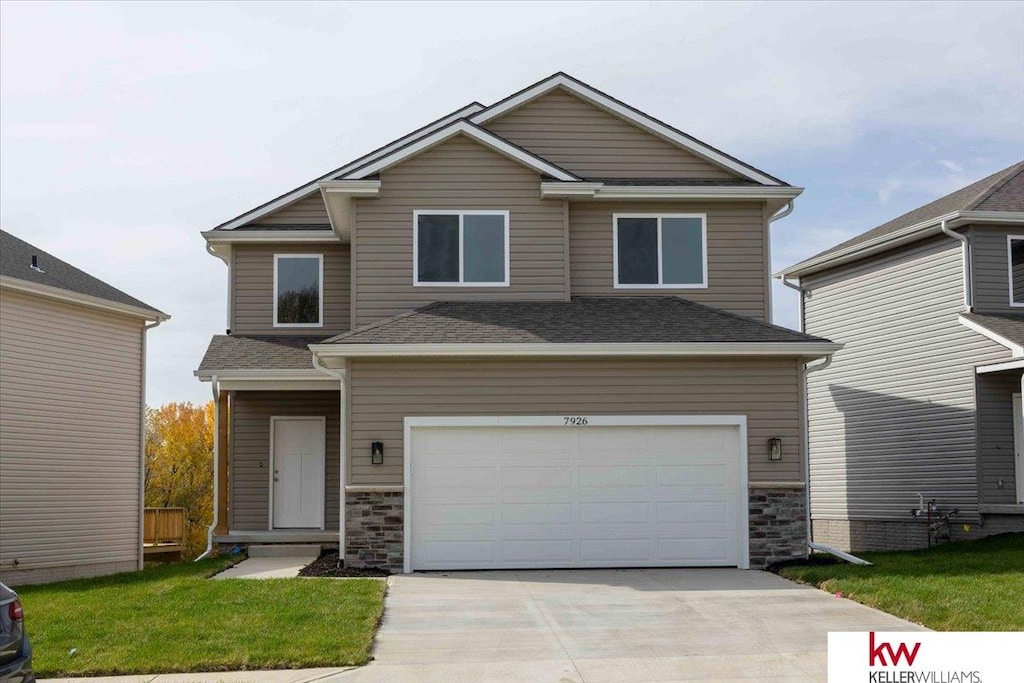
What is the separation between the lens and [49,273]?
19516 mm

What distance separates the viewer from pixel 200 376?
19219 millimetres

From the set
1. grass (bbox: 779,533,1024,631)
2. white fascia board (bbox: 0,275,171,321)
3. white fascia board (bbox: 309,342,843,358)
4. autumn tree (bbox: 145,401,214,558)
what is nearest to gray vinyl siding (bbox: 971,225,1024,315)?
grass (bbox: 779,533,1024,631)

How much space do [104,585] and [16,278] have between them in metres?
5.10

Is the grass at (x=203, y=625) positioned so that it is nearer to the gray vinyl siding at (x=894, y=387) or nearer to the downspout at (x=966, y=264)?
the gray vinyl siding at (x=894, y=387)

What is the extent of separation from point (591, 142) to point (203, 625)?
11154 mm

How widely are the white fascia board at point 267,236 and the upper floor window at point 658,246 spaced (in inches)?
211

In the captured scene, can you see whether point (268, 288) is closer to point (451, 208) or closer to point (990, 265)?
point (451, 208)

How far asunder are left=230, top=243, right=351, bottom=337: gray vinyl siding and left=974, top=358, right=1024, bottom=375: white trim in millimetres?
11245

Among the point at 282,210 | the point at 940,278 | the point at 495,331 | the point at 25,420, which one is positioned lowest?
the point at 25,420

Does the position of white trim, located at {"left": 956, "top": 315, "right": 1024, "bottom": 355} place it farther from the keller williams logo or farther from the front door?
the keller williams logo

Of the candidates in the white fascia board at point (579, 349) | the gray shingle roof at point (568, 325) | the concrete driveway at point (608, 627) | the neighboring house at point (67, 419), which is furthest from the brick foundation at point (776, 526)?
the neighboring house at point (67, 419)

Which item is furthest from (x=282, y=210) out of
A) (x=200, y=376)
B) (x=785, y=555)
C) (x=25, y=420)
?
(x=785, y=555)

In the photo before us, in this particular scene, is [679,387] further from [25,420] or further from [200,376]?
[25,420]

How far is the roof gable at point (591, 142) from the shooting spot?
19656 mm
